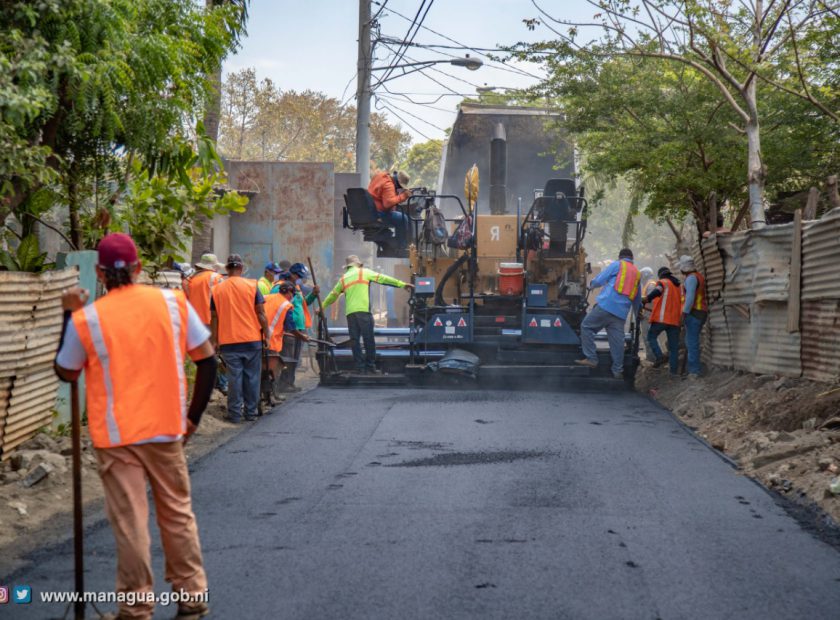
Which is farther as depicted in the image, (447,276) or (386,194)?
(447,276)

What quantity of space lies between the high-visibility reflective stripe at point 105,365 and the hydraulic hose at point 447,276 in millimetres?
10657

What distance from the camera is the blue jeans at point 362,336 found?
14055mm

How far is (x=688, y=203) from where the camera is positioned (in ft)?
54.3

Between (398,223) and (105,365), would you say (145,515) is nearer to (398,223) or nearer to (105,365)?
(105,365)

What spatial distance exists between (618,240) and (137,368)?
2562 inches

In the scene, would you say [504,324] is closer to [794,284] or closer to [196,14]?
[794,284]

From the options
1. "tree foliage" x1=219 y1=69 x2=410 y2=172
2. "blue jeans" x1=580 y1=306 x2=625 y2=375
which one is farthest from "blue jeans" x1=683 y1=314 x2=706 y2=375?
"tree foliage" x1=219 y1=69 x2=410 y2=172

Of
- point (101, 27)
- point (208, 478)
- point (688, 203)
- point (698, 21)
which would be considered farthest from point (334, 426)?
point (688, 203)

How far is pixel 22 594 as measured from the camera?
4895mm

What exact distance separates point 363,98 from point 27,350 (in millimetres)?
13697

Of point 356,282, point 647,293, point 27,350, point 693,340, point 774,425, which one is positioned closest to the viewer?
point 27,350

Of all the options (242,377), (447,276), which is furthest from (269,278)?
(242,377)

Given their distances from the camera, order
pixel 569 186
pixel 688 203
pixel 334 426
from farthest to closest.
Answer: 1. pixel 688 203
2. pixel 569 186
3. pixel 334 426

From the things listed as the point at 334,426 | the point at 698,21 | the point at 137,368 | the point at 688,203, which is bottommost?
the point at 334,426
